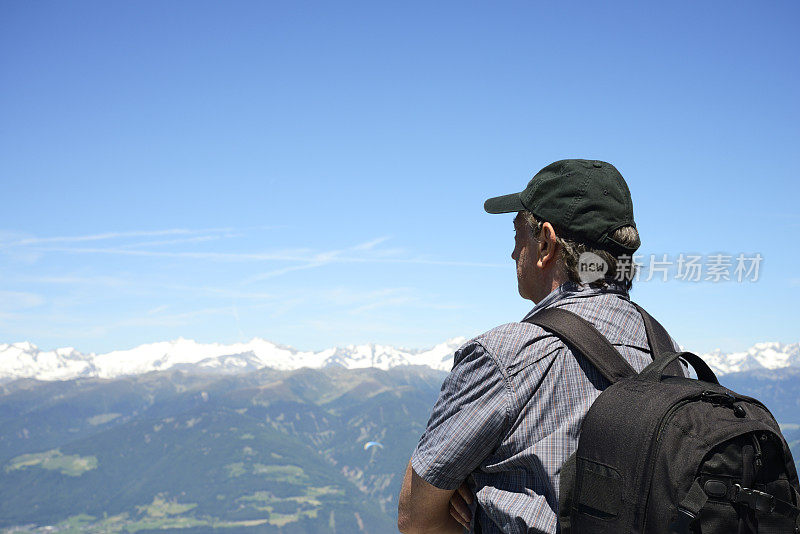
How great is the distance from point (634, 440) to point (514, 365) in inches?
22.5

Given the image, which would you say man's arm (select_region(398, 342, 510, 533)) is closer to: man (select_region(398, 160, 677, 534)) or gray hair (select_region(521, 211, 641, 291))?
man (select_region(398, 160, 677, 534))

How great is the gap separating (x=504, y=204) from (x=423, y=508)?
5.35ft

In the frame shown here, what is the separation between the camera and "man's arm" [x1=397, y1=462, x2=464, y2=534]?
3.04 metres

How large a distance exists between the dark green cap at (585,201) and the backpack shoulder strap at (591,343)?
0.51 m

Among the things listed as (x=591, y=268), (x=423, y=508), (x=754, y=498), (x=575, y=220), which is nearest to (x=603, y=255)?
(x=591, y=268)

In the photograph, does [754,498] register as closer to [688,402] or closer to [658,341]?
[688,402]

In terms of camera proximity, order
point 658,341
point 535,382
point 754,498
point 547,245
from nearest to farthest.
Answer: point 754,498
point 535,382
point 658,341
point 547,245

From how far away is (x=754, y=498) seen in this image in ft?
7.34

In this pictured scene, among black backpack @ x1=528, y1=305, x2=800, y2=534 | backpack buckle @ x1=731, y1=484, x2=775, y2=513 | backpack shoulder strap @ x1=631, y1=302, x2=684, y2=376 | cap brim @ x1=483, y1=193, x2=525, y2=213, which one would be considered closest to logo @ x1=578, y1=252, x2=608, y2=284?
backpack shoulder strap @ x1=631, y1=302, x2=684, y2=376

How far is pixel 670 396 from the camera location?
7.95 ft

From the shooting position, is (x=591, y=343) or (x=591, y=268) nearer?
(x=591, y=343)

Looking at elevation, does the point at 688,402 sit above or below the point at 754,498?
above

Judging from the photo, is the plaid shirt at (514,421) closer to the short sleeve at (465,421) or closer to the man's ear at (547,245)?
the short sleeve at (465,421)

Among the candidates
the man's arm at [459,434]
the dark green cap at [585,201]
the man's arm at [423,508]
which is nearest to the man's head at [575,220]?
the dark green cap at [585,201]
